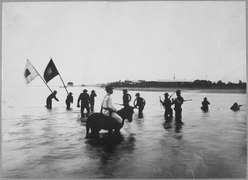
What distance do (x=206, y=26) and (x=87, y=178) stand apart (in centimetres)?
262

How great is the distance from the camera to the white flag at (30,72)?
3.73m

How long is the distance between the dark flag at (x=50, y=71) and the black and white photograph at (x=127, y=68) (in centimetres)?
1

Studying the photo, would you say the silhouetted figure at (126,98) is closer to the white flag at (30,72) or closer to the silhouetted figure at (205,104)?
the silhouetted figure at (205,104)

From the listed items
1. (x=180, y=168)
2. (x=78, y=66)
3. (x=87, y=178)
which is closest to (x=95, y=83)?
(x=78, y=66)

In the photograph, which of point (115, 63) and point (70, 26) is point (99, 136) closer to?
point (115, 63)

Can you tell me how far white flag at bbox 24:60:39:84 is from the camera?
12.2ft

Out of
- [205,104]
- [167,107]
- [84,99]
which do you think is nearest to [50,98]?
[84,99]

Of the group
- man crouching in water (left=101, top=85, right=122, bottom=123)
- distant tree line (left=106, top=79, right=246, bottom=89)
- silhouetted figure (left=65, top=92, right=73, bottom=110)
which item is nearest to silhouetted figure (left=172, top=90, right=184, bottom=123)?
distant tree line (left=106, top=79, right=246, bottom=89)

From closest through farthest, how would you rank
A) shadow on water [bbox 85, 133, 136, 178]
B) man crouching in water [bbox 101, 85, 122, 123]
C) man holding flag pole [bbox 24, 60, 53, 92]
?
1. shadow on water [bbox 85, 133, 136, 178]
2. man crouching in water [bbox 101, 85, 122, 123]
3. man holding flag pole [bbox 24, 60, 53, 92]

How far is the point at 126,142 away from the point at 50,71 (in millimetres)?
1500

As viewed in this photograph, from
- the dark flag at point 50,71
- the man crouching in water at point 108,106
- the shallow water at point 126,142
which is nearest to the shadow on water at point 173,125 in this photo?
the shallow water at point 126,142

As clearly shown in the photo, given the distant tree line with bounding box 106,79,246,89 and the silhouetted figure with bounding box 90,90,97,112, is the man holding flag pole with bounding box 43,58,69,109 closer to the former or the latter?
the silhouetted figure with bounding box 90,90,97,112

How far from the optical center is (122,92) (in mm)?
3695

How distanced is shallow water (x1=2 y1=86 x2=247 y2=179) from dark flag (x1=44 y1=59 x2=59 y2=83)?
23 centimetres
